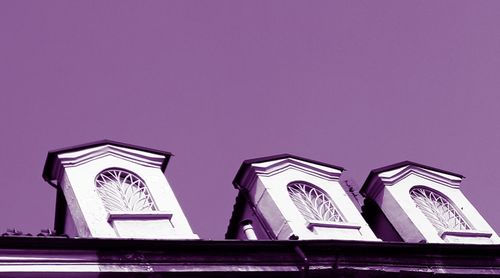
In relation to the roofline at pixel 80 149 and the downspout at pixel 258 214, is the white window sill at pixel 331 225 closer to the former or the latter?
the downspout at pixel 258 214

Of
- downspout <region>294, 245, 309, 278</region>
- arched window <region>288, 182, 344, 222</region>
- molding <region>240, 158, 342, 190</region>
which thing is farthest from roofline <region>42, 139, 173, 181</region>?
downspout <region>294, 245, 309, 278</region>

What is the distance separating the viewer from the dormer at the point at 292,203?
15.1 meters

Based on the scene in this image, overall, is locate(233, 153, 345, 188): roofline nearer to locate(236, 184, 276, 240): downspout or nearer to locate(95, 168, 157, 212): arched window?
locate(236, 184, 276, 240): downspout

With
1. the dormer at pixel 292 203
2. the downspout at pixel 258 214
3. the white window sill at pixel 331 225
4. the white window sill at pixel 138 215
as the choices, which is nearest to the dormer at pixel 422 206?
the dormer at pixel 292 203

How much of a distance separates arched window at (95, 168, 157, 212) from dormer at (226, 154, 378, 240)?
6.68 ft

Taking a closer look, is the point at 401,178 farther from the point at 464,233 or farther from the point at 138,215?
the point at 138,215

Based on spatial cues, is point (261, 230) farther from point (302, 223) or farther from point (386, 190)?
point (386, 190)

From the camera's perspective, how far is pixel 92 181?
46.9ft

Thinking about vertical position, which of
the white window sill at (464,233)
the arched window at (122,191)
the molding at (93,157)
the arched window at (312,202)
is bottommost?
the white window sill at (464,233)

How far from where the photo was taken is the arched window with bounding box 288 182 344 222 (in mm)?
15594

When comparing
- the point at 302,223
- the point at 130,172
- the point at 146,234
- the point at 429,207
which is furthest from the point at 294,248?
the point at 429,207

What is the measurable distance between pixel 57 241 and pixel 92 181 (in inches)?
93.7

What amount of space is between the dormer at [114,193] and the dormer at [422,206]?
4.46 m

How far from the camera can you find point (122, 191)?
47.3ft
